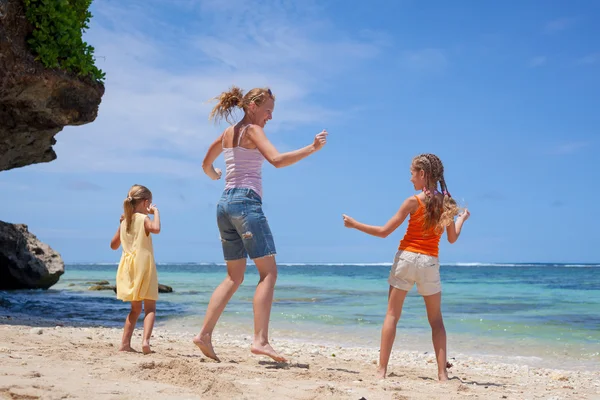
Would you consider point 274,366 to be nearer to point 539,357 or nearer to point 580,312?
point 539,357

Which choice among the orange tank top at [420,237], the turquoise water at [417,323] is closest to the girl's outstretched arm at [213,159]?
the orange tank top at [420,237]

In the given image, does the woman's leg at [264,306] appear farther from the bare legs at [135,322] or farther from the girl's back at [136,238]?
the girl's back at [136,238]

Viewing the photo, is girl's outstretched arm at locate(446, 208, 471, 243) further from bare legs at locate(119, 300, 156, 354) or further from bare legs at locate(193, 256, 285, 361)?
bare legs at locate(119, 300, 156, 354)

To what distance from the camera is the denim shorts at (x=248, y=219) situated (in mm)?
4980

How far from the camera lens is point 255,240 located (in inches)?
197

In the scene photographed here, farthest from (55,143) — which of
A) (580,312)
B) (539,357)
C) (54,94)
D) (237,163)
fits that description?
(580,312)

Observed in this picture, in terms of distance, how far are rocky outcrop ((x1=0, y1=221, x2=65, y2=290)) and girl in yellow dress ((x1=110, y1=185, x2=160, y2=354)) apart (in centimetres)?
1290

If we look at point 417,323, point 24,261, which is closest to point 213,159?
point 417,323

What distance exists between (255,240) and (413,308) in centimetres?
A: 978

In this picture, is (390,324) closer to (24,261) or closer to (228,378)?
(228,378)

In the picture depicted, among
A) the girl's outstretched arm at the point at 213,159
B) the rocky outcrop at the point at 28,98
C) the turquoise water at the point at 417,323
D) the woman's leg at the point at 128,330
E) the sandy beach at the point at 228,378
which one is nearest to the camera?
the sandy beach at the point at 228,378

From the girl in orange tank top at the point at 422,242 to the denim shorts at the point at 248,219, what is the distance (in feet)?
2.34

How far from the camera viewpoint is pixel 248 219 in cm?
496

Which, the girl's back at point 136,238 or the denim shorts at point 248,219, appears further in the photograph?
the girl's back at point 136,238
